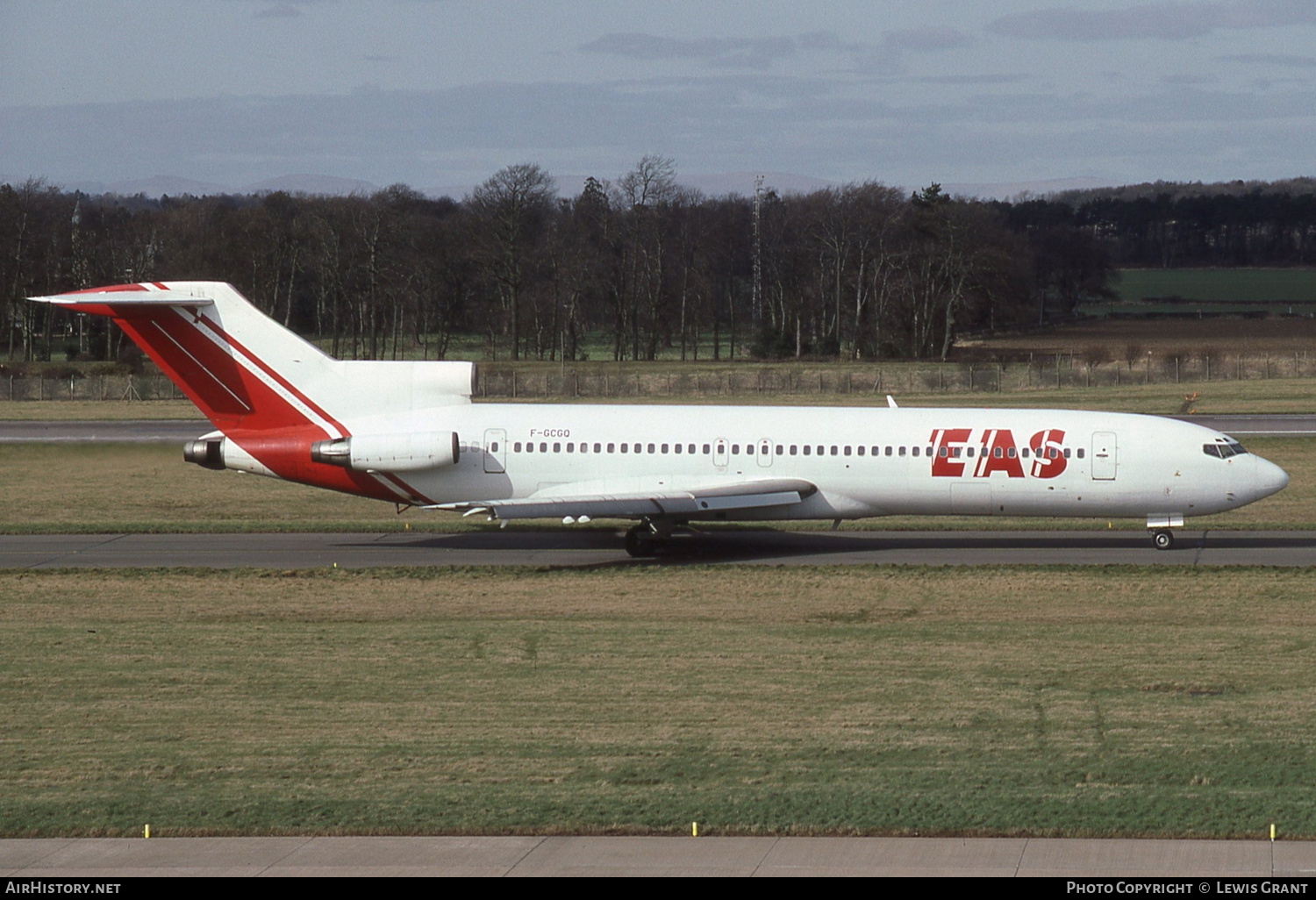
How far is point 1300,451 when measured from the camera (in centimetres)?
5103

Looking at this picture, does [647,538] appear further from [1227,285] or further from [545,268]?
[1227,285]

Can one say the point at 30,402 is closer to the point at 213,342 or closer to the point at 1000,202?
the point at 213,342

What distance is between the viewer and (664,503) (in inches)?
1275

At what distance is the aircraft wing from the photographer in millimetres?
31750

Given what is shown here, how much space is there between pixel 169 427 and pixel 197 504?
18.9 m

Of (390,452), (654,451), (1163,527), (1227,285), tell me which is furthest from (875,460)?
(1227,285)

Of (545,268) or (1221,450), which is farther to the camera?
(545,268)

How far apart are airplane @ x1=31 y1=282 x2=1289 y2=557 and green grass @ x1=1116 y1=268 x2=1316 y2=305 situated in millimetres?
129726

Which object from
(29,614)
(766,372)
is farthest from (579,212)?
(29,614)

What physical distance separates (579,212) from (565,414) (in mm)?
93014

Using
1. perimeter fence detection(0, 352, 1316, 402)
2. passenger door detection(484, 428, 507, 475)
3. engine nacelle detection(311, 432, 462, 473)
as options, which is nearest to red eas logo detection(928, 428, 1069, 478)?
passenger door detection(484, 428, 507, 475)

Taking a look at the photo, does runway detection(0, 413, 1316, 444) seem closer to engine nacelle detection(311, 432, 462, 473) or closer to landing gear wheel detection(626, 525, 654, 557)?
engine nacelle detection(311, 432, 462, 473)

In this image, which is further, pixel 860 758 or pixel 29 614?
pixel 29 614

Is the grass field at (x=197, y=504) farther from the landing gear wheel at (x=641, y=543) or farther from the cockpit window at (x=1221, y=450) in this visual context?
the cockpit window at (x=1221, y=450)
